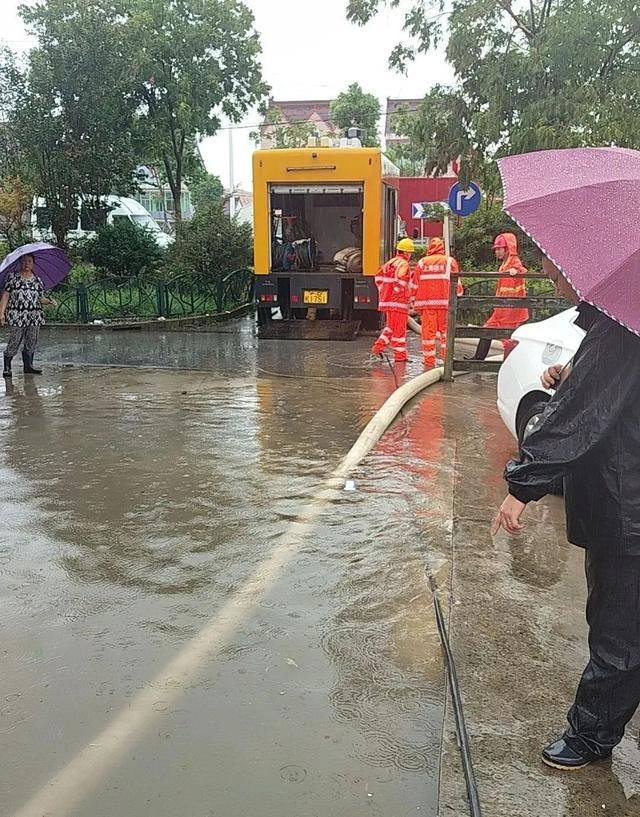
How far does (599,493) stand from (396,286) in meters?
8.59

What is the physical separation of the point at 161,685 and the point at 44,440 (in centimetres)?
406

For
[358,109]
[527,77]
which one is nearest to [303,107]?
[358,109]

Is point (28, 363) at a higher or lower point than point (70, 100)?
lower

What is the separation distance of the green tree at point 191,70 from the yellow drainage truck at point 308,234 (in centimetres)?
803

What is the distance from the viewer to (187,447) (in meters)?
6.46

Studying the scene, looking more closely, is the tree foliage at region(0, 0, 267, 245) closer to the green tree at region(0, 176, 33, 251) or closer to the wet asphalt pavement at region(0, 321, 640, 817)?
the green tree at region(0, 176, 33, 251)

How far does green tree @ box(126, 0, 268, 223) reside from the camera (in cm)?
2148

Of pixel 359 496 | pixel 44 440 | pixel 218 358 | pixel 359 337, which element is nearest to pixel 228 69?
pixel 359 337

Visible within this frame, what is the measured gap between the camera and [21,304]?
9.48m

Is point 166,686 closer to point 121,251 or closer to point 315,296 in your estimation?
point 315,296

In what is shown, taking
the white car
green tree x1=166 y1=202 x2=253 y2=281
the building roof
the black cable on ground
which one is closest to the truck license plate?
green tree x1=166 y1=202 x2=253 y2=281

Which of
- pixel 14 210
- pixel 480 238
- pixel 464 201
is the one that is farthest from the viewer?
pixel 480 238

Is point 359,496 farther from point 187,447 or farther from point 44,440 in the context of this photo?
point 44,440

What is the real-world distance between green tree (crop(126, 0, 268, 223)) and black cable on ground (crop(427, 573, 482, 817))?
19348 millimetres
